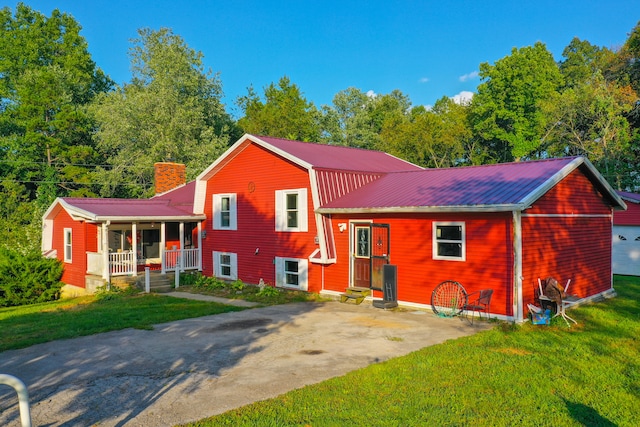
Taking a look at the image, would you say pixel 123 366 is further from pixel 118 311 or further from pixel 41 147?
pixel 41 147

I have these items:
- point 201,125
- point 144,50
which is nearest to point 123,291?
point 201,125

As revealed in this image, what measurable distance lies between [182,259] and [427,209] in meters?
11.8

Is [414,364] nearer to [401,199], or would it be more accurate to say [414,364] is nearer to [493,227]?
[493,227]

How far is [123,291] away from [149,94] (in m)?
22.0

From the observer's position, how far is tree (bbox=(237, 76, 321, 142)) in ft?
157

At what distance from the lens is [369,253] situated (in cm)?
1521

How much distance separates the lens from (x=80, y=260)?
21188 mm

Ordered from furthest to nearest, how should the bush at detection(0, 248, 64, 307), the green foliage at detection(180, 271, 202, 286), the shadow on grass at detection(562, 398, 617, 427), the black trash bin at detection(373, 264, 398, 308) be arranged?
1. the green foliage at detection(180, 271, 202, 286)
2. the bush at detection(0, 248, 64, 307)
3. the black trash bin at detection(373, 264, 398, 308)
4. the shadow on grass at detection(562, 398, 617, 427)

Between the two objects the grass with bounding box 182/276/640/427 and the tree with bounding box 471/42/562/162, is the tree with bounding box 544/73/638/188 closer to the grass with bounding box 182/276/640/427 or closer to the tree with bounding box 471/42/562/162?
the tree with bounding box 471/42/562/162

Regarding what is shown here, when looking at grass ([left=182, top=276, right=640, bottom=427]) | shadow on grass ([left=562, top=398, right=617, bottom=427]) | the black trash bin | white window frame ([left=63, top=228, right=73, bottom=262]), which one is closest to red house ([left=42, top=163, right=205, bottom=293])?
white window frame ([left=63, top=228, right=73, bottom=262])

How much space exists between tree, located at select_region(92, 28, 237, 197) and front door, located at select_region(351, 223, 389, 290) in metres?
23.0

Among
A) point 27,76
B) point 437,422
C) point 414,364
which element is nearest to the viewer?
point 437,422

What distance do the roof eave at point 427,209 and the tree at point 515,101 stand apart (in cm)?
3010

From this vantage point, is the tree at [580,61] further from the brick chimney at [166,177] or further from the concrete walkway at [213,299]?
the concrete walkway at [213,299]
